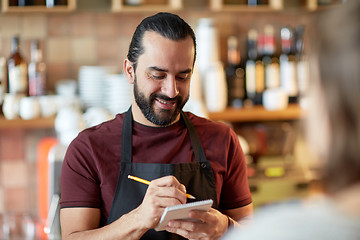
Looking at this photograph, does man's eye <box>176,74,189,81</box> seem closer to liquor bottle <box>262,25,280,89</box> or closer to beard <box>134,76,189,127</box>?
beard <box>134,76,189,127</box>

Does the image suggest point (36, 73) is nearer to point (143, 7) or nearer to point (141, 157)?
point (143, 7)

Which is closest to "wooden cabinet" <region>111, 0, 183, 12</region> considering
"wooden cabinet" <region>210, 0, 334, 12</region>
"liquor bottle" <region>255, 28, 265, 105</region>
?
"wooden cabinet" <region>210, 0, 334, 12</region>

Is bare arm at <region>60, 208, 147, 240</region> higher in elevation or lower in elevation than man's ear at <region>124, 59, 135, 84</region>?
lower

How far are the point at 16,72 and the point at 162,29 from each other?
5.15 ft

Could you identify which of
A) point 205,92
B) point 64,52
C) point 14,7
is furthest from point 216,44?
point 14,7

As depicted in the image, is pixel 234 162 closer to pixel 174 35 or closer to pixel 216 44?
pixel 174 35

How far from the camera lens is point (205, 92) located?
3.21 metres

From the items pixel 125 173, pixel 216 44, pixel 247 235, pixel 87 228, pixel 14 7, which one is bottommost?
pixel 87 228

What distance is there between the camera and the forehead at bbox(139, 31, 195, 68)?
1.65 metres

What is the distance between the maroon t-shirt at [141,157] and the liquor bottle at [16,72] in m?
1.38

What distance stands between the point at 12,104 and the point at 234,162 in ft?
5.49

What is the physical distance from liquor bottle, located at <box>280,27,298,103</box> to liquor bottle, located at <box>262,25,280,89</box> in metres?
0.04

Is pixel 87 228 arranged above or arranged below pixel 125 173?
below

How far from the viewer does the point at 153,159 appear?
1690 mm
